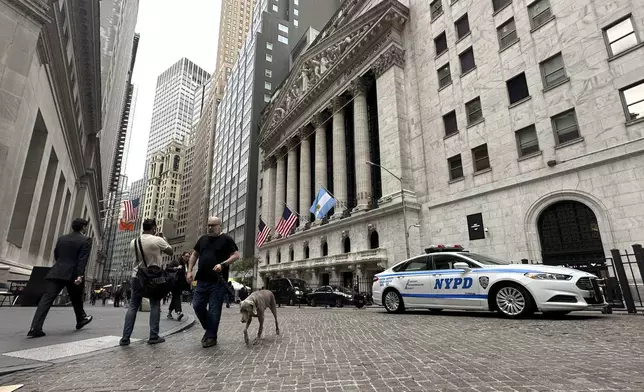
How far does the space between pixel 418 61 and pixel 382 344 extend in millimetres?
29094

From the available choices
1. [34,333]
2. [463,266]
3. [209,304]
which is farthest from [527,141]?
[34,333]

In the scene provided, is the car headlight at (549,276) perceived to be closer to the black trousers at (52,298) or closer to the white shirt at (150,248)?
A: the white shirt at (150,248)

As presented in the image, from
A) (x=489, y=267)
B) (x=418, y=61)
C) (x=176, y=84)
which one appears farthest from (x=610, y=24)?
(x=176, y=84)

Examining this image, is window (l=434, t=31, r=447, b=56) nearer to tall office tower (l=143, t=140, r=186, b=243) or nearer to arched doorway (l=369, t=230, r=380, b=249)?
arched doorway (l=369, t=230, r=380, b=249)

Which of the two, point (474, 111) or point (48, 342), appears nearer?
point (48, 342)

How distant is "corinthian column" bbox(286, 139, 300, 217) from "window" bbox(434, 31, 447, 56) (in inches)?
970

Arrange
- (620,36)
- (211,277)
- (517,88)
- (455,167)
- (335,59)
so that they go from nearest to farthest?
(211,277), (620,36), (517,88), (455,167), (335,59)

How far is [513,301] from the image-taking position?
29.6 feet

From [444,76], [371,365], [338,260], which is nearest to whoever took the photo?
[371,365]

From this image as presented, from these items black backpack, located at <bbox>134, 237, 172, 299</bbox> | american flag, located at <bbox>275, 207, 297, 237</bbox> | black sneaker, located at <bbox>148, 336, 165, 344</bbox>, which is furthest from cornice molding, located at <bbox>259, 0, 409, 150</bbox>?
→ black sneaker, located at <bbox>148, 336, 165, 344</bbox>

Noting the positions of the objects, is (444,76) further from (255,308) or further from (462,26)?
(255,308)

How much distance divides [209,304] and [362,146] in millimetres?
29016

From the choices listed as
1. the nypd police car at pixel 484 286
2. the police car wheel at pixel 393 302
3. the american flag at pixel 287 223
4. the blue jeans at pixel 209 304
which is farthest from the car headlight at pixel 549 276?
the american flag at pixel 287 223

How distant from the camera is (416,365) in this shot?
4016mm
